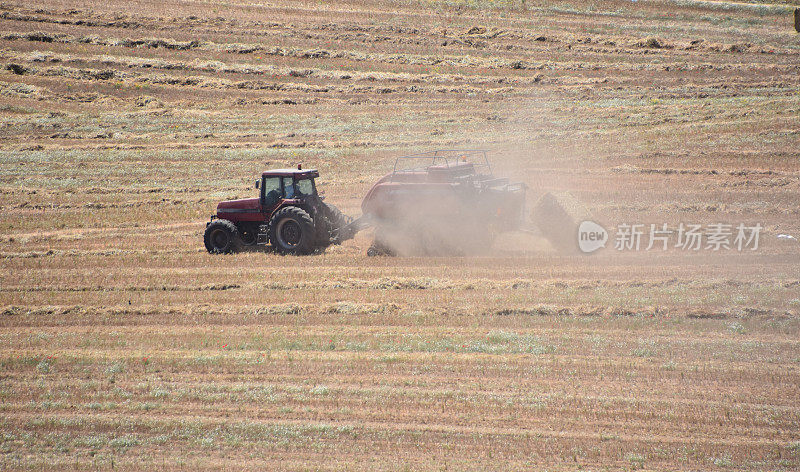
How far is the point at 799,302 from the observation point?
11586 millimetres

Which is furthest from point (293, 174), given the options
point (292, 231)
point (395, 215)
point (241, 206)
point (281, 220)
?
point (395, 215)

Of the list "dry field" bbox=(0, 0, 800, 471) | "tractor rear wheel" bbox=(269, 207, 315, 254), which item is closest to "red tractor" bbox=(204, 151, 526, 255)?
"tractor rear wheel" bbox=(269, 207, 315, 254)

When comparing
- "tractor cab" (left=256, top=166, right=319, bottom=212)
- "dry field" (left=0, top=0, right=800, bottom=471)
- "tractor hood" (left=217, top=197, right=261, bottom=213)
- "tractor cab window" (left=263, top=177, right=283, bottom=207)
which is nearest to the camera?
"dry field" (left=0, top=0, right=800, bottom=471)

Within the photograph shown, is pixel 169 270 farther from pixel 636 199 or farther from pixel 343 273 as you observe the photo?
pixel 636 199

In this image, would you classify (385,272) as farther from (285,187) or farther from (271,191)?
(271,191)

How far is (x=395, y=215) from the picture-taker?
51.0 feet

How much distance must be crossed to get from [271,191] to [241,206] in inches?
35.6

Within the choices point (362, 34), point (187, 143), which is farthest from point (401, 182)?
point (362, 34)

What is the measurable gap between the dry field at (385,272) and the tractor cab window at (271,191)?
1601mm

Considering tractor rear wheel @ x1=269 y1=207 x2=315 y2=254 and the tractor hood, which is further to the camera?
the tractor hood

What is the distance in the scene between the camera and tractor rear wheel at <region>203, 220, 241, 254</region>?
1603 cm

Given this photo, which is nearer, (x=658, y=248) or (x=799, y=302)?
(x=799, y=302)

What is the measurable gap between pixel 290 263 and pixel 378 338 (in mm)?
4838

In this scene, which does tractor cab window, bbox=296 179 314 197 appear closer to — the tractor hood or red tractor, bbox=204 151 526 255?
red tractor, bbox=204 151 526 255
